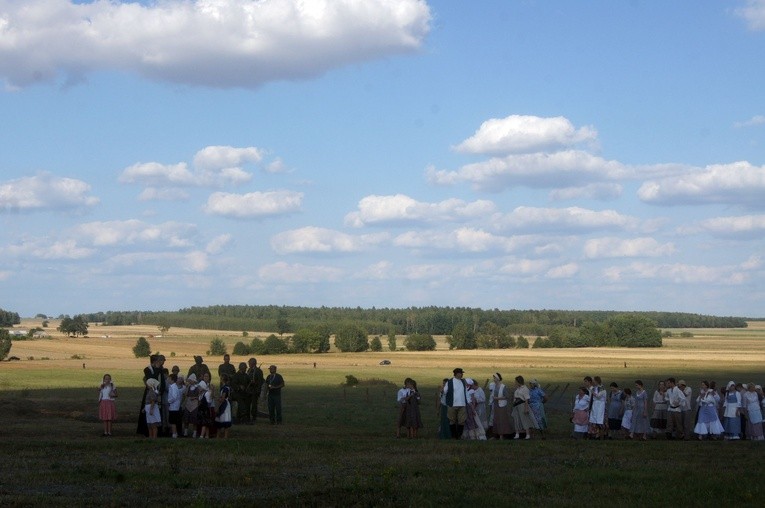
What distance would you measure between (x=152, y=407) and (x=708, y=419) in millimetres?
14045

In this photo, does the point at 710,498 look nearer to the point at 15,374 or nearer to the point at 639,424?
the point at 639,424

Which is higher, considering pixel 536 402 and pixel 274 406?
pixel 536 402

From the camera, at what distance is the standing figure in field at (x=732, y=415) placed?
2494cm

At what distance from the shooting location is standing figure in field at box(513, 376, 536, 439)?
24.2 m

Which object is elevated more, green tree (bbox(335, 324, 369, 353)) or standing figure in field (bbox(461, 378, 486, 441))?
green tree (bbox(335, 324, 369, 353))

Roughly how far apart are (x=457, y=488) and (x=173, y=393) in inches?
422

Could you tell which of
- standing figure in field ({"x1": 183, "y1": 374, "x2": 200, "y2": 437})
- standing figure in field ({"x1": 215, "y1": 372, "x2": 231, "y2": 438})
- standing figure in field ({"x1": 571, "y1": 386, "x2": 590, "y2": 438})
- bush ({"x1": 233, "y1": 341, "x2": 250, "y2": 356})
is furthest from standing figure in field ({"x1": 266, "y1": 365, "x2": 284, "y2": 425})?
bush ({"x1": 233, "y1": 341, "x2": 250, "y2": 356})

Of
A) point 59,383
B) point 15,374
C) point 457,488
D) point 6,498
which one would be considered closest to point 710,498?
point 457,488

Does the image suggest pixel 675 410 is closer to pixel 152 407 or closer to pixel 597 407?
pixel 597 407

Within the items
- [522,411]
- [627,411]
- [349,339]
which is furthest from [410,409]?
[349,339]

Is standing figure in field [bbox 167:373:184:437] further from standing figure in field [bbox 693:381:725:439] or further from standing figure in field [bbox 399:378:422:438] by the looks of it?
standing figure in field [bbox 693:381:725:439]

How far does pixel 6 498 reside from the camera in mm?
13023

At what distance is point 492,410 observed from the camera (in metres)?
24.6

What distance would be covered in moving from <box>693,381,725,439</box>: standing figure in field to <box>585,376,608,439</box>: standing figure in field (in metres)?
2.54
